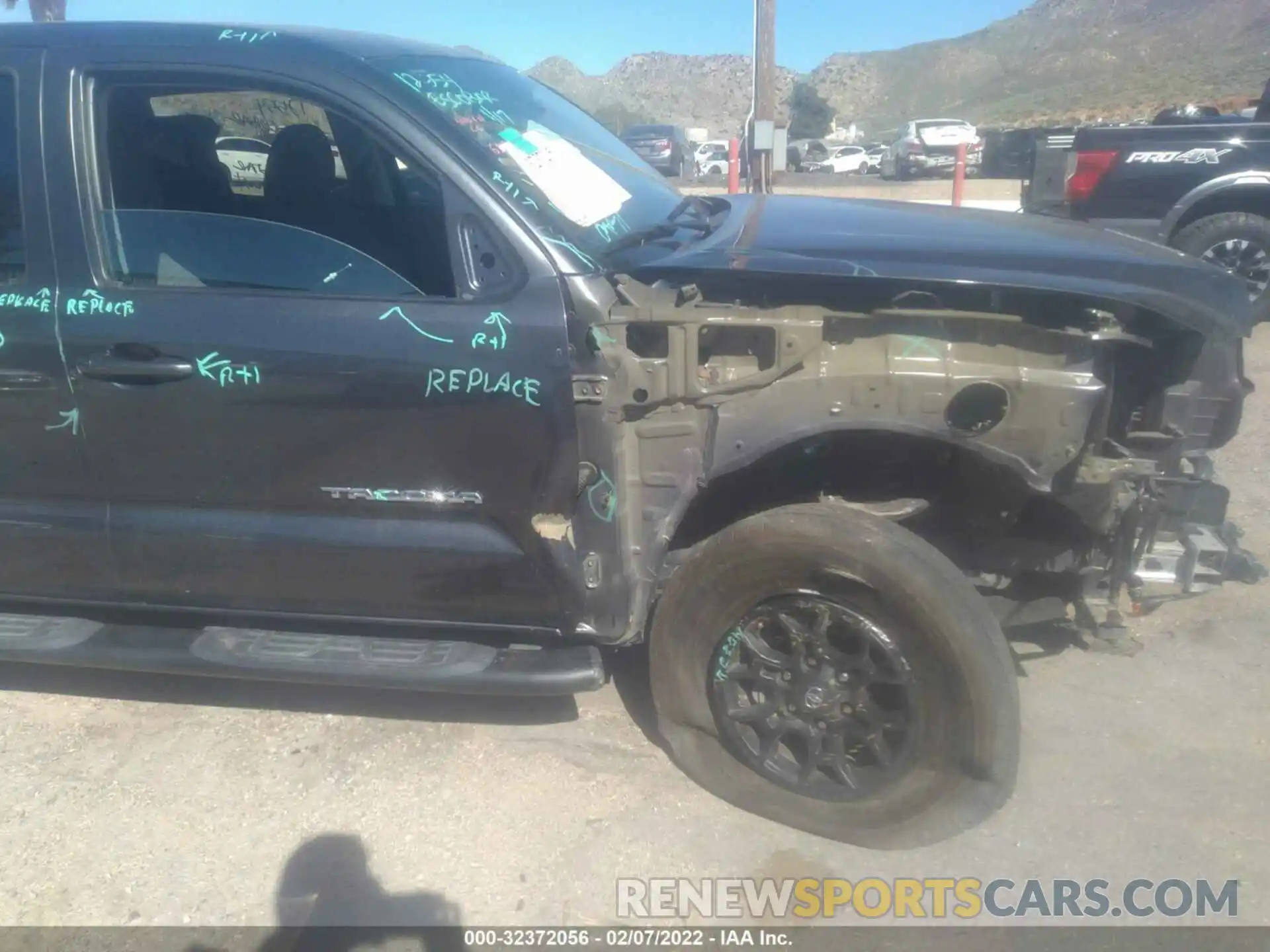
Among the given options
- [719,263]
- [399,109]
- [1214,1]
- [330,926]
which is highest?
[1214,1]

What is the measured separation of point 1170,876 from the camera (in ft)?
8.47

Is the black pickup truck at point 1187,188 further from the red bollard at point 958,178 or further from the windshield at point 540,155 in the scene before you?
the red bollard at point 958,178

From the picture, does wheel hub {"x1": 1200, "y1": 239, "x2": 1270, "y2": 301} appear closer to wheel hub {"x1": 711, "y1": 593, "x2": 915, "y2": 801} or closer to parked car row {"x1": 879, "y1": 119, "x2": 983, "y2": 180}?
wheel hub {"x1": 711, "y1": 593, "x2": 915, "y2": 801}

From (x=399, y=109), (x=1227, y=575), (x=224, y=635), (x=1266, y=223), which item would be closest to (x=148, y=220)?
(x=399, y=109)

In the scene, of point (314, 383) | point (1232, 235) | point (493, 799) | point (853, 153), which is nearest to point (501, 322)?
point (314, 383)

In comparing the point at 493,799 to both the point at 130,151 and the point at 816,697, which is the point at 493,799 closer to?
the point at 816,697

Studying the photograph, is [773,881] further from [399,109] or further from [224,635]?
[399,109]

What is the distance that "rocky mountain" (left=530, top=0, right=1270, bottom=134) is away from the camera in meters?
56.8

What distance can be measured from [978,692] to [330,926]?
1690mm

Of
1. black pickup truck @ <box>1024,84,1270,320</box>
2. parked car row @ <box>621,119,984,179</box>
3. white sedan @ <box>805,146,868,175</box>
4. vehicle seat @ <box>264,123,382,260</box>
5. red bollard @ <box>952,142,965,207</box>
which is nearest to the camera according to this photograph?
vehicle seat @ <box>264,123,382,260</box>

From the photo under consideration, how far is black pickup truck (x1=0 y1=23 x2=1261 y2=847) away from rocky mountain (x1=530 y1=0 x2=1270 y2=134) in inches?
1837

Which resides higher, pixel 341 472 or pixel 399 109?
pixel 399 109

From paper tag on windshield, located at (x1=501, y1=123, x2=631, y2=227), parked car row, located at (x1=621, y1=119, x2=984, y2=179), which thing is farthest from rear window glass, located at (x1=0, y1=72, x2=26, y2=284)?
parked car row, located at (x1=621, y1=119, x2=984, y2=179)

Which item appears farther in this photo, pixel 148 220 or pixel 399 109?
pixel 148 220
